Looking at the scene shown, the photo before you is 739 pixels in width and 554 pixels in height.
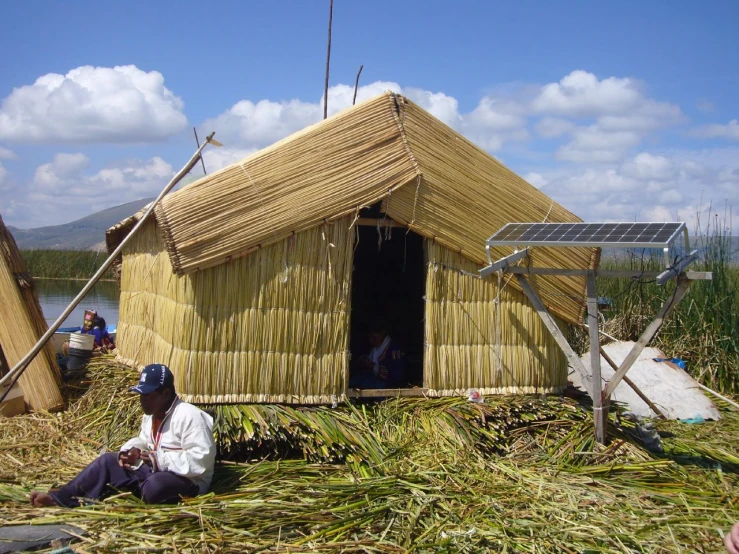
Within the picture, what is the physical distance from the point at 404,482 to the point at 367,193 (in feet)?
7.88

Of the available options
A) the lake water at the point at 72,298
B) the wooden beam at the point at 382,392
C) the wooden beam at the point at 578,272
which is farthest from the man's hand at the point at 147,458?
the lake water at the point at 72,298

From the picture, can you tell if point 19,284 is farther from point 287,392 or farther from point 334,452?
point 334,452

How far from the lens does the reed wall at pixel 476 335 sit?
6.34 meters

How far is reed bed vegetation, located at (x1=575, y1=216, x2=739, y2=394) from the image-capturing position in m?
9.05

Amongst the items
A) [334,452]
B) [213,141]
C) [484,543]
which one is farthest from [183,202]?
[484,543]

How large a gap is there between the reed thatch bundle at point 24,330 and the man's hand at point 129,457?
234cm

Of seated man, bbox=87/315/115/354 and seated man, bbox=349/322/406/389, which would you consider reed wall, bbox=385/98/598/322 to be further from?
seated man, bbox=87/315/115/354

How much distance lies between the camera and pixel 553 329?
237 inches

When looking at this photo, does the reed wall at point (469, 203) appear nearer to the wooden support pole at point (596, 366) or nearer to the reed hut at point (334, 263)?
the reed hut at point (334, 263)

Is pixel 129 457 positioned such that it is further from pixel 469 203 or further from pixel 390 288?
pixel 390 288

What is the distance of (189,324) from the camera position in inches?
226

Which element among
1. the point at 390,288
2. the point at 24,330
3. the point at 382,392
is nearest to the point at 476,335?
the point at 382,392

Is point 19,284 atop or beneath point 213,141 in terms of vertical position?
beneath

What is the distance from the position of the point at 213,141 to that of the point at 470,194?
2.31 m
